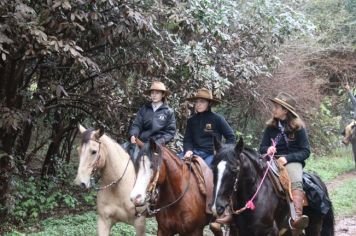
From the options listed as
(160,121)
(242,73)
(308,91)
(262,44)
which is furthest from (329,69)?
(160,121)

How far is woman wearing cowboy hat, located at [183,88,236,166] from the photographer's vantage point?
7.00 m

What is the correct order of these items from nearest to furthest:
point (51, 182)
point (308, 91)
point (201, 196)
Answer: point (201, 196) < point (51, 182) < point (308, 91)

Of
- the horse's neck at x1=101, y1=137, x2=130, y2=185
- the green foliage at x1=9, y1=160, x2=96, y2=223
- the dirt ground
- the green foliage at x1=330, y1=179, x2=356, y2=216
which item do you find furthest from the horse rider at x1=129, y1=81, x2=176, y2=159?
the green foliage at x1=330, y1=179, x2=356, y2=216

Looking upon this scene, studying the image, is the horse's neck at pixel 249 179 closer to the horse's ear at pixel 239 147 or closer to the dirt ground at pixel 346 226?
the horse's ear at pixel 239 147

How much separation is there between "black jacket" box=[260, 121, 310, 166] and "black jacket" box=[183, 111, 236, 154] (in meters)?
0.70

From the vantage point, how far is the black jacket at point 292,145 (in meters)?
6.09

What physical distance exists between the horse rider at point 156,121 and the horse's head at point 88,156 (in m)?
0.91

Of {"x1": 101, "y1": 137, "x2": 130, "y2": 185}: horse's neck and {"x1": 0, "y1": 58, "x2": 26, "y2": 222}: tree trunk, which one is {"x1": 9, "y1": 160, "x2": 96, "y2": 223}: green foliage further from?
{"x1": 101, "y1": 137, "x2": 130, "y2": 185}: horse's neck

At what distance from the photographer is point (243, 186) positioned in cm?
541

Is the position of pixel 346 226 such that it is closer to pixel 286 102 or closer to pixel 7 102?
pixel 286 102

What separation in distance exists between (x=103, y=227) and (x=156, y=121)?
5.59ft

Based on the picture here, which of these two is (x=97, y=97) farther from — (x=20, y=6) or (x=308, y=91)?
(x=308, y=91)

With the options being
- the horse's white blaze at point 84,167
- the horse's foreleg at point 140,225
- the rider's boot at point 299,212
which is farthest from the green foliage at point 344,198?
the horse's white blaze at point 84,167

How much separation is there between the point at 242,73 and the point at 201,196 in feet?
18.9
